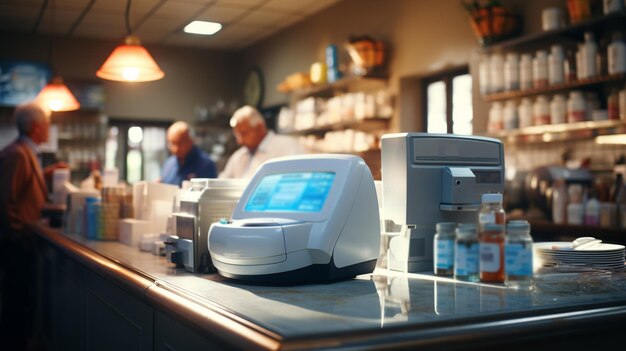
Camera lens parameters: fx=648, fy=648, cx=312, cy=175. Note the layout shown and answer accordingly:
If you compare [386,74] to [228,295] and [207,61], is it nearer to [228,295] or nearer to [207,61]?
[207,61]

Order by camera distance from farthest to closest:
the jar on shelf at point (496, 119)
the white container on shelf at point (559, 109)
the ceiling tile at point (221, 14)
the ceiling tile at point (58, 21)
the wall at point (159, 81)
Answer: the wall at point (159, 81) < the ceiling tile at point (58, 21) < the ceiling tile at point (221, 14) < the jar on shelf at point (496, 119) < the white container on shelf at point (559, 109)

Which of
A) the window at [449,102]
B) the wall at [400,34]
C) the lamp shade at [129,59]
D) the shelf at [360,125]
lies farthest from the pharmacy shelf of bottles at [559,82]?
the lamp shade at [129,59]

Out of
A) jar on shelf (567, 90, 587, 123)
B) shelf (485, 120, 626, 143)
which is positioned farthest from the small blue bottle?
jar on shelf (567, 90, 587, 123)

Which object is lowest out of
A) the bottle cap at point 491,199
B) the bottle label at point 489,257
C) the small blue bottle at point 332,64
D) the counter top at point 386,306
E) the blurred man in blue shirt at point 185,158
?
the counter top at point 386,306

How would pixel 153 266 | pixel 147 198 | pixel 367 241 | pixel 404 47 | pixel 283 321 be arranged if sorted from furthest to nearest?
pixel 404 47 → pixel 147 198 → pixel 153 266 → pixel 367 241 → pixel 283 321

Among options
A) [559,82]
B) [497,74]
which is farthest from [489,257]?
[497,74]

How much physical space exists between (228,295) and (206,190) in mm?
592

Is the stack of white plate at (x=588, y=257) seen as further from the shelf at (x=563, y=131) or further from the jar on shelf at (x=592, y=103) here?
the jar on shelf at (x=592, y=103)

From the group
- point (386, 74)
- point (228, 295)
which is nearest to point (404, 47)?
point (386, 74)

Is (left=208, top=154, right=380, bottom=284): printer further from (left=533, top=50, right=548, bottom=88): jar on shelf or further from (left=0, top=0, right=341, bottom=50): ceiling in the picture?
(left=0, top=0, right=341, bottom=50): ceiling

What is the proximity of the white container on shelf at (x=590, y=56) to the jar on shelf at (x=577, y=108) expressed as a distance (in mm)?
149

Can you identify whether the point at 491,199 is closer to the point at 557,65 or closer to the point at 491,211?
the point at 491,211

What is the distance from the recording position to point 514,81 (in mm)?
4523

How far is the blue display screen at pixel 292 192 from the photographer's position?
5.87 ft
